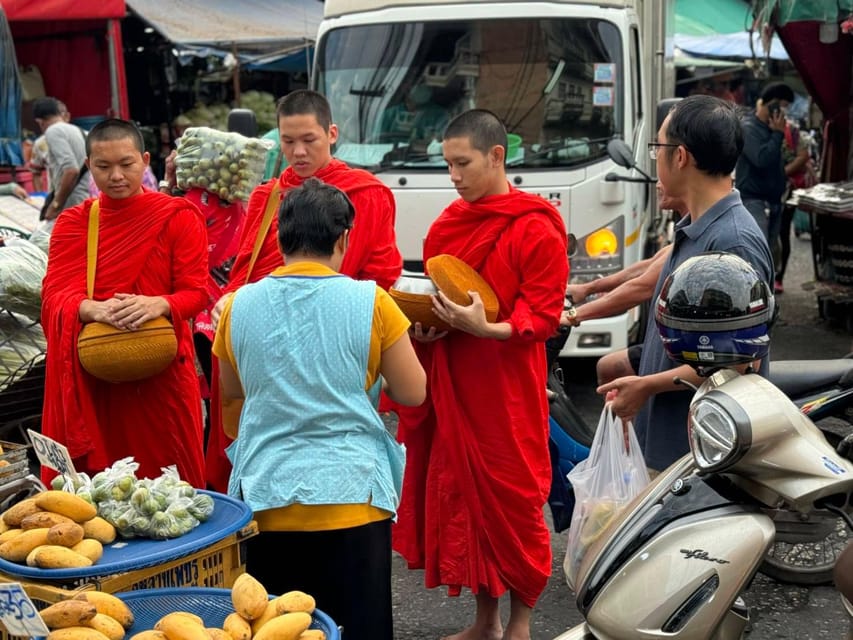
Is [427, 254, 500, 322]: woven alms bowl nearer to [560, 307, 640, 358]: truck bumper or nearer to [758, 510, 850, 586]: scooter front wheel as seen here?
[758, 510, 850, 586]: scooter front wheel

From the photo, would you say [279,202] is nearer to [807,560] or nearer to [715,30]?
[807,560]

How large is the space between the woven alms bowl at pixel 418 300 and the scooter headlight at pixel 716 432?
1.27 m

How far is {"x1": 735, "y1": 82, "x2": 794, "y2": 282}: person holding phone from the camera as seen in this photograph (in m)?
9.20

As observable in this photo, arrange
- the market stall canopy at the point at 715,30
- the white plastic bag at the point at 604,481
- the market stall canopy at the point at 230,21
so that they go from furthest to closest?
the market stall canopy at the point at 715,30, the market stall canopy at the point at 230,21, the white plastic bag at the point at 604,481

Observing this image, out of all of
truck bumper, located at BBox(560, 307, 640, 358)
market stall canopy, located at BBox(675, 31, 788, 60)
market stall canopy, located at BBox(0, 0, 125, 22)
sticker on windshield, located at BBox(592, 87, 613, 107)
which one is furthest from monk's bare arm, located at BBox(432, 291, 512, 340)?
market stall canopy, located at BBox(675, 31, 788, 60)

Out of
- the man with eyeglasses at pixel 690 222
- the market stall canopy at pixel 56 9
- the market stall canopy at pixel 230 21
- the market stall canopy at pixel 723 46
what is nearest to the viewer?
the man with eyeglasses at pixel 690 222

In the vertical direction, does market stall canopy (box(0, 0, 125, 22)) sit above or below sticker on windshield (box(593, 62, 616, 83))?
above

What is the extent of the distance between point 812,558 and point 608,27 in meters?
3.45

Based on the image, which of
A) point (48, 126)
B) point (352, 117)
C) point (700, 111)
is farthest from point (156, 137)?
point (700, 111)

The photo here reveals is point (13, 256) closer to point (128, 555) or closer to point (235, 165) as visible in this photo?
point (235, 165)

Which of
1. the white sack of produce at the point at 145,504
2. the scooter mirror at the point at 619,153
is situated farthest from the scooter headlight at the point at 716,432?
the scooter mirror at the point at 619,153

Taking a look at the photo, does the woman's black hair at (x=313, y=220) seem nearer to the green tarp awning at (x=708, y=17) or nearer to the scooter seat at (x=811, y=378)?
the scooter seat at (x=811, y=378)

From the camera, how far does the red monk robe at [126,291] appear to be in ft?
12.7

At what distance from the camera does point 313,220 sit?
2691 mm
